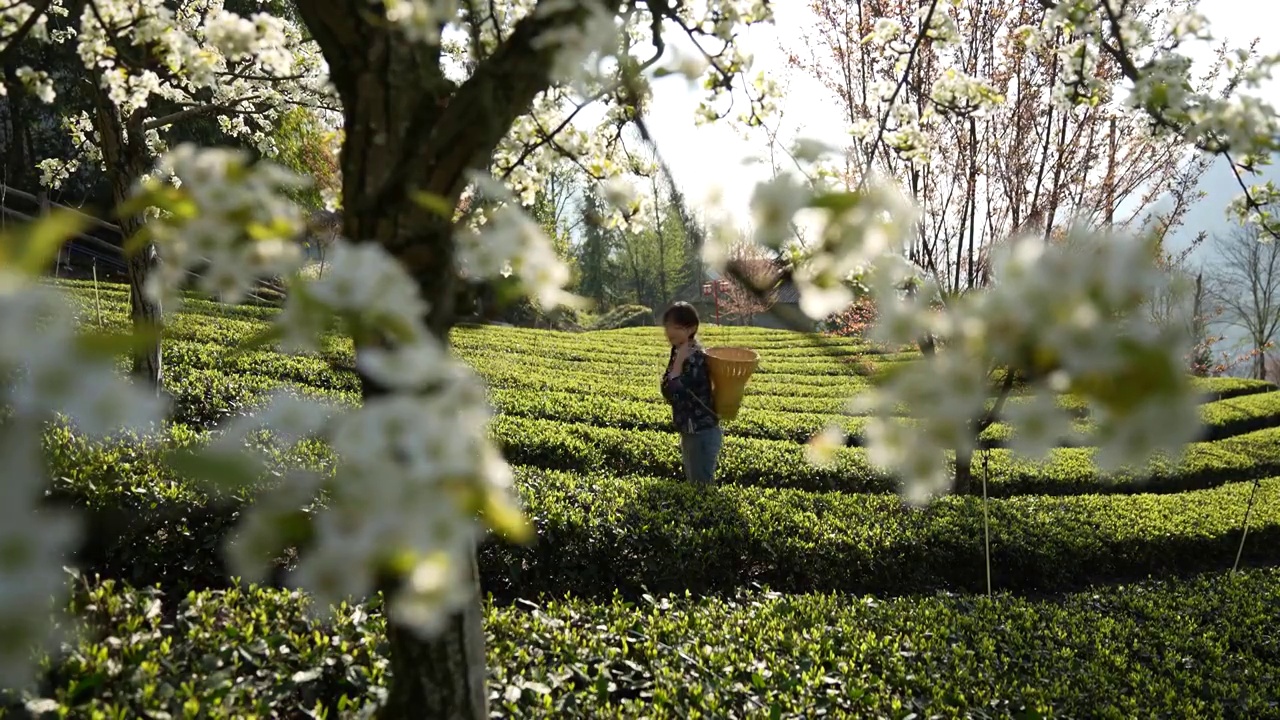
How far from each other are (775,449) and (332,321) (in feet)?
21.6

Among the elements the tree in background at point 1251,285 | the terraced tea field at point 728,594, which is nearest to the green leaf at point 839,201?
the terraced tea field at point 728,594

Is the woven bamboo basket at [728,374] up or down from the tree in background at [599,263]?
down

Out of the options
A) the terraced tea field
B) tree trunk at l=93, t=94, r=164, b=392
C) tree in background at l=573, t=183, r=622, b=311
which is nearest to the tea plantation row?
the terraced tea field

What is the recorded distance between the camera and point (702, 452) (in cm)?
534

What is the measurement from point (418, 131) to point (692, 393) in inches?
143

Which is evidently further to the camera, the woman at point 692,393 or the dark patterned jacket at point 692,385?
the dark patterned jacket at point 692,385

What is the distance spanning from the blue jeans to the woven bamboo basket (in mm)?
304

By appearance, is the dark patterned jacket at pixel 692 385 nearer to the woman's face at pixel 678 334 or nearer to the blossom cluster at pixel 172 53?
the woman's face at pixel 678 334

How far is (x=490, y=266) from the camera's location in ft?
2.91

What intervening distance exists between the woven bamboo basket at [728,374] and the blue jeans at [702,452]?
30 centimetres

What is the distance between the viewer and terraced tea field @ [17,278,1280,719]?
2.37 metres

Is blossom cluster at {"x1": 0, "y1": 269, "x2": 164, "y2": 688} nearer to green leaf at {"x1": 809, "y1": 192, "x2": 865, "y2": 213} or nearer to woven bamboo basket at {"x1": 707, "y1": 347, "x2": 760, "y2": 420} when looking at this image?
green leaf at {"x1": 809, "y1": 192, "x2": 865, "y2": 213}

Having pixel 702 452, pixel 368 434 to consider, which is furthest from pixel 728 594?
pixel 368 434

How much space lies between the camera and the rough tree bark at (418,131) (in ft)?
4.04
